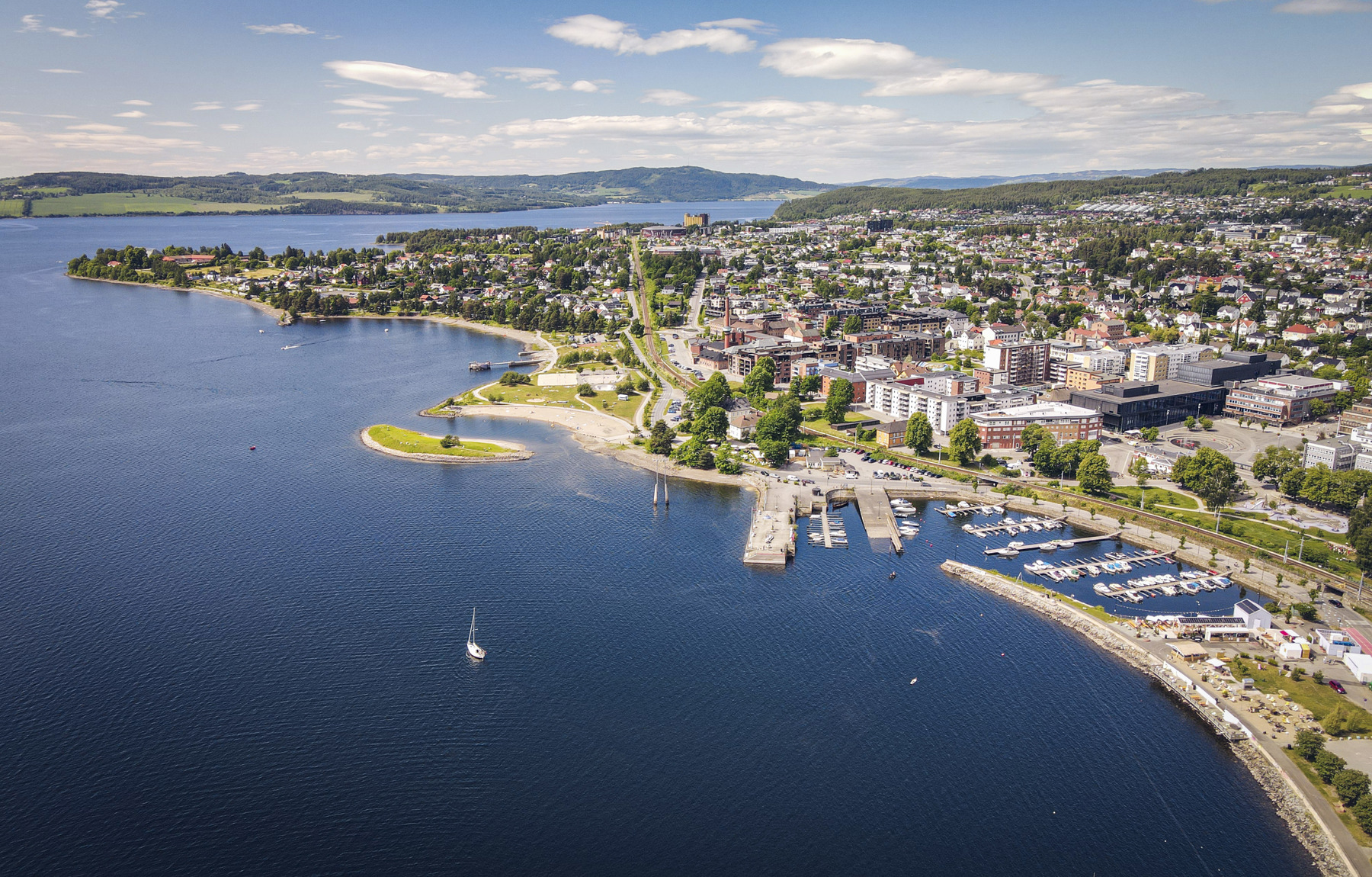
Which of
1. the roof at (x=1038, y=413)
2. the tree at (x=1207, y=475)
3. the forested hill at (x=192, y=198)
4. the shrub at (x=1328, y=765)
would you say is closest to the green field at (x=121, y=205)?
the forested hill at (x=192, y=198)

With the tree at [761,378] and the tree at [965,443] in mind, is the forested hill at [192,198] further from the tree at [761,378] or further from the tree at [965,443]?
the tree at [965,443]

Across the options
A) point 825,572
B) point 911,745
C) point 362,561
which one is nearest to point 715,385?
point 825,572

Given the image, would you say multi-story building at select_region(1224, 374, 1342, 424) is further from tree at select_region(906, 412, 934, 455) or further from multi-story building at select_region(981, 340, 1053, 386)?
tree at select_region(906, 412, 934, 455)

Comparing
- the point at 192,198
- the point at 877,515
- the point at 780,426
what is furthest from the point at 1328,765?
the point at 192,198

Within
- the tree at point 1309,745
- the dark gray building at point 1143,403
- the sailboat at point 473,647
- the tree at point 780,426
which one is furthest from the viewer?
the dark gray building at point 1143,403

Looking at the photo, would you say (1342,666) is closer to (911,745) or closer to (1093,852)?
(1093,852)
